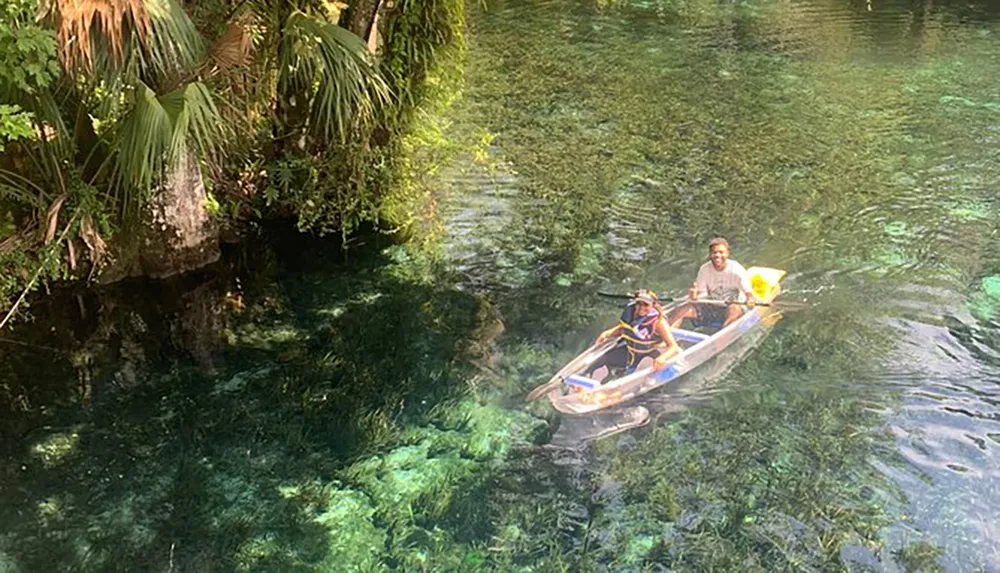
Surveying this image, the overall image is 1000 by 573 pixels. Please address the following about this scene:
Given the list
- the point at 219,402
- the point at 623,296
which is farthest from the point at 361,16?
the point at 219,402

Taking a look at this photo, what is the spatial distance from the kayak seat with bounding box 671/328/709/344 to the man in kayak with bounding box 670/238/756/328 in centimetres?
34

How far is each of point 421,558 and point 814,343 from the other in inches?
162

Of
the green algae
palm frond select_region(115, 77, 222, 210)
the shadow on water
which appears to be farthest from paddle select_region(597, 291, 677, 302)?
the green algae

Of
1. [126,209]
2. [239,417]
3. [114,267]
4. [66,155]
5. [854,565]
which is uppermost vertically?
[66,155]

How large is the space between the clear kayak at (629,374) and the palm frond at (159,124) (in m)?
3.35

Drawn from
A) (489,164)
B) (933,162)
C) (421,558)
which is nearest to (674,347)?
(421,558)

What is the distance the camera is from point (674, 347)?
675cm

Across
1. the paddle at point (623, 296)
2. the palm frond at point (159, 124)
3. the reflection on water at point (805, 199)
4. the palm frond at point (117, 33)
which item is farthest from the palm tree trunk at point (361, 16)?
the paddle at point (623, 296)

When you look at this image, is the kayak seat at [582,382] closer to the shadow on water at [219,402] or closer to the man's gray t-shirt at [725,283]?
the shadow on water at [219,402]

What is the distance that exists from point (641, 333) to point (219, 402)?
11.5 feet

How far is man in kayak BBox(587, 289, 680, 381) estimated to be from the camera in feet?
22.2

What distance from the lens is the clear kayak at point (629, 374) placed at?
6469 mm

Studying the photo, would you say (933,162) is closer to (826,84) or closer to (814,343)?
(826,84)

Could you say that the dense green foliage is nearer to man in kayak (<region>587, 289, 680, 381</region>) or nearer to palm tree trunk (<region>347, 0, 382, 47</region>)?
palm tree trunk (<region>347, 0, 382, 47</region>)
